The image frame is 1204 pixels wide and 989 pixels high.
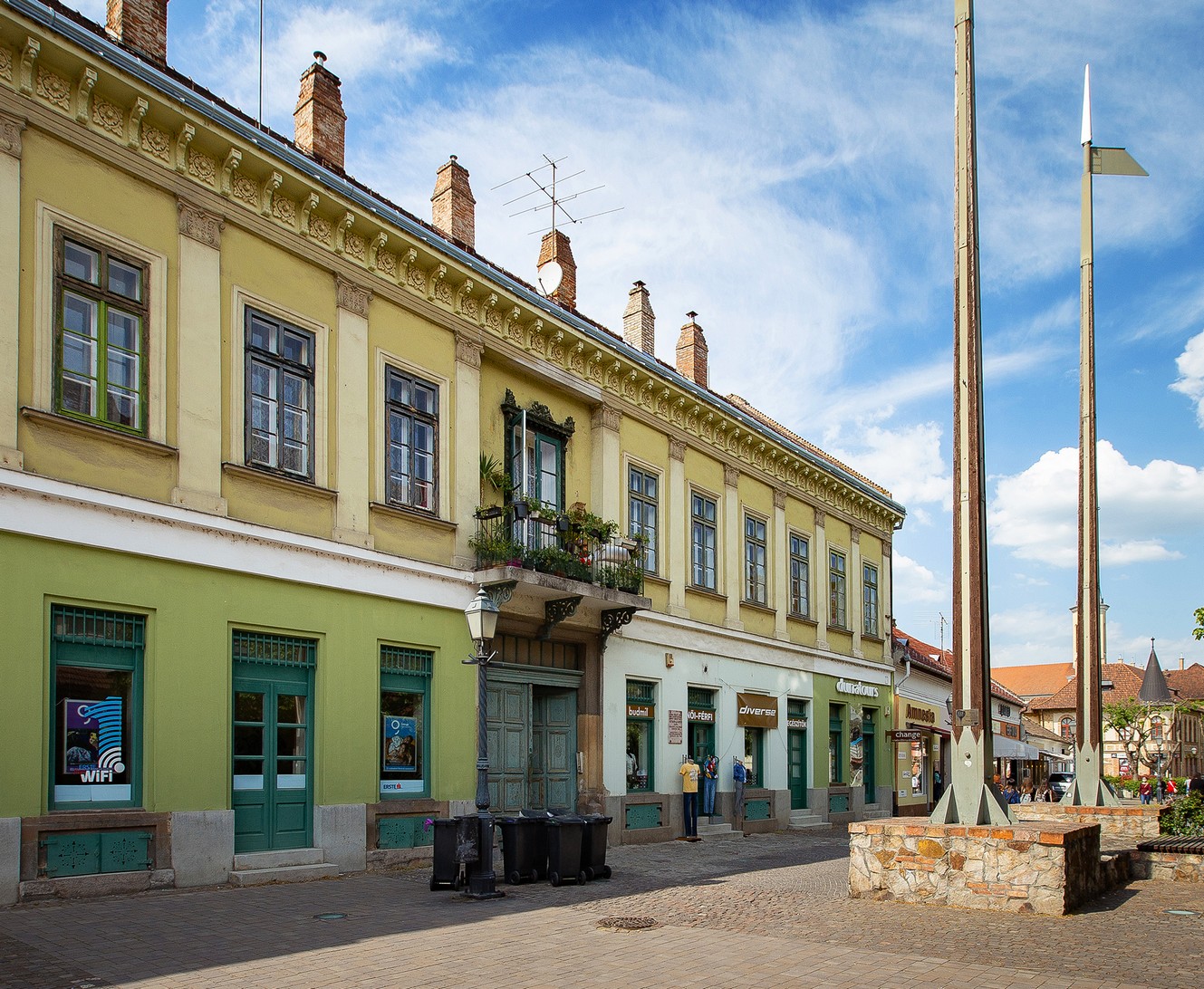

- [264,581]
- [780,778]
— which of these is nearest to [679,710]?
[780,778]

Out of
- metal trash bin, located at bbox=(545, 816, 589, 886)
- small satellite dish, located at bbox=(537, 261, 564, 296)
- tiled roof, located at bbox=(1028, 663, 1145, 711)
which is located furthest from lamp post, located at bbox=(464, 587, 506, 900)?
tiled roof, located at bbox=(1028, 663, 1145, 711)

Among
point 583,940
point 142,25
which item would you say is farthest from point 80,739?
point 142,25

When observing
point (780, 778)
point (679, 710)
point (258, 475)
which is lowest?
point (780, 778)

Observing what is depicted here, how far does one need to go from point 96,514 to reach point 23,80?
4.44m

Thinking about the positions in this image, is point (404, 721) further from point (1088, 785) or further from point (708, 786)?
point (1088, 785)

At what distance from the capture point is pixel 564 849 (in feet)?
42.8

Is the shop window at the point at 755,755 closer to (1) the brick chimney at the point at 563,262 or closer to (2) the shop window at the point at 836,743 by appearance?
(2) the shop window at the point at 836,743

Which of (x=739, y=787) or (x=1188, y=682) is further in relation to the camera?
(x=1188, y=682)

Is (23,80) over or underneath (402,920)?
over

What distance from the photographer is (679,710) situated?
2158 centimetres

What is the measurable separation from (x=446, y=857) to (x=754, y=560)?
46.4ft

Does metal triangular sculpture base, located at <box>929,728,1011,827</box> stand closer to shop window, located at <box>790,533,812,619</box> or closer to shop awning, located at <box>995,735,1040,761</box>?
shop window, located at <box>790,533,812,619</box>

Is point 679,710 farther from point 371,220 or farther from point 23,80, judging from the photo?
point 23,80

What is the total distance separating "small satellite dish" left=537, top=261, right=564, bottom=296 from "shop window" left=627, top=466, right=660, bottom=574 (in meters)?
3.72
